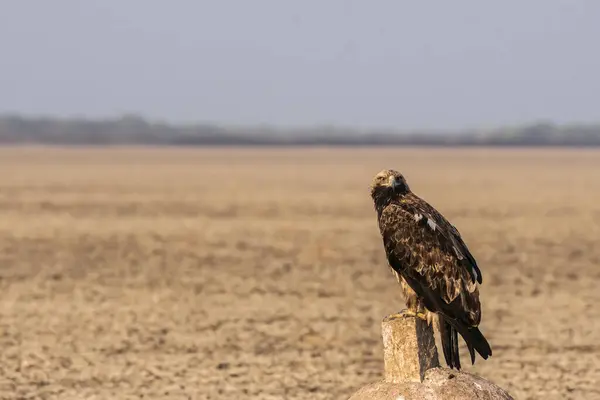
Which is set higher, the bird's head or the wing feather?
the bird's head

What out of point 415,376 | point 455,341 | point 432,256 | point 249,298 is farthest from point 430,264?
point 249,298

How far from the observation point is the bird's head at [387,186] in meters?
7.59

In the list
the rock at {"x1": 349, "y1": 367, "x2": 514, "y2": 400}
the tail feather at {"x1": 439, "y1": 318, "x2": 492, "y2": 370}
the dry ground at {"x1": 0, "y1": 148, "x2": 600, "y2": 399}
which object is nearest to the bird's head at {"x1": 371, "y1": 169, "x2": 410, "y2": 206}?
the tail feather at {"x1": 439, "y1": 318, "x2": 492, "y2": 370}

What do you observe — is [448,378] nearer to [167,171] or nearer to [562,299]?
[562,299]

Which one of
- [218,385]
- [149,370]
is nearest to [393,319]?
[218,385]

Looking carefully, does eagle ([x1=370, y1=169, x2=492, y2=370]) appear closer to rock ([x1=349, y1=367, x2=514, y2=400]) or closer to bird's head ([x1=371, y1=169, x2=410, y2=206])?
bird's head ([x1=371, y1=169, x2=410, y2=206])

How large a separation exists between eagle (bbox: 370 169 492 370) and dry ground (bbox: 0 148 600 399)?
4245mm

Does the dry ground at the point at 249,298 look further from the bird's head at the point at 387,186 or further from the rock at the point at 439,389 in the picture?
the rock at the point at 439,389

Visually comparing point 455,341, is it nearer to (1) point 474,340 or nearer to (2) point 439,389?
(1) point 474,340

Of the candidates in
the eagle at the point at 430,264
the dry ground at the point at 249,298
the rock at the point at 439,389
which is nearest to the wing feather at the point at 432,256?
the eagle at the point at 430,264

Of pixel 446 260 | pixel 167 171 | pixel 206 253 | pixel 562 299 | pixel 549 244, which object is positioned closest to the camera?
pixel 446 260

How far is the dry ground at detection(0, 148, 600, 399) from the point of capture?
12.5 meters

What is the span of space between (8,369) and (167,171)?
56217 millimetres

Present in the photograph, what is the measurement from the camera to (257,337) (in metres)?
14.7
